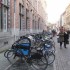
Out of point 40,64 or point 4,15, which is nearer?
point 40,64

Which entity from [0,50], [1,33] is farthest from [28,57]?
[1,33]

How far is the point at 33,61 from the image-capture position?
954 cm

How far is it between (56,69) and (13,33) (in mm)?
11159

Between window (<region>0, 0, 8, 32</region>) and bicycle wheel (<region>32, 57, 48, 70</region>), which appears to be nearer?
bicycle wheel (<region>32, 57, 48, 70</region>)

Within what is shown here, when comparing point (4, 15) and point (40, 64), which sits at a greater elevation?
point (4, 15)

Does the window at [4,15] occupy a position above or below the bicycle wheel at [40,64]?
above

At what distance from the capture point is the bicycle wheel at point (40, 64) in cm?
945

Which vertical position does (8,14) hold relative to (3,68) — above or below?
above

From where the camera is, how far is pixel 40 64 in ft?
31.7

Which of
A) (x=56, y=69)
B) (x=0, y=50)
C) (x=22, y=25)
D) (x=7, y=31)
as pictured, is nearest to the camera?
(x=56, y=69)

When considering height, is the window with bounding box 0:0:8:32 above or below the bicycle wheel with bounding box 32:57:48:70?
above

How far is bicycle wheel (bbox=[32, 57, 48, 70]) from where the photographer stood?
31.0ft

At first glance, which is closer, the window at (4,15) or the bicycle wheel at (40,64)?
the bicycle wheel at (40,64)

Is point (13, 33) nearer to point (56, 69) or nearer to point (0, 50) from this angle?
point (0, 50)
